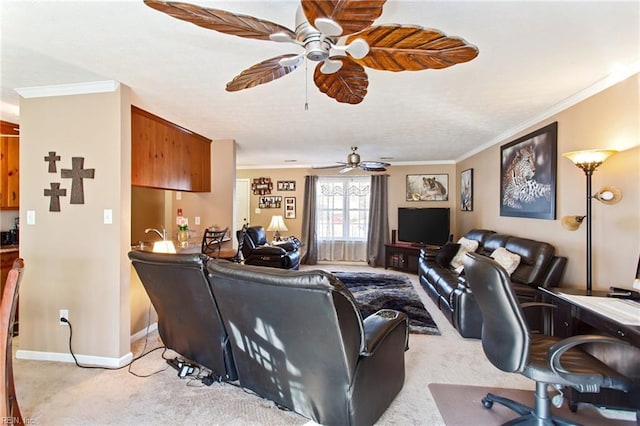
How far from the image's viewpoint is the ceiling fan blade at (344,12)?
3.72 feet

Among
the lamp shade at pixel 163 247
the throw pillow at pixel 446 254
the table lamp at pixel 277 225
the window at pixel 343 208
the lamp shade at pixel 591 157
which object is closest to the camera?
the lamp shade at pixel 591 157

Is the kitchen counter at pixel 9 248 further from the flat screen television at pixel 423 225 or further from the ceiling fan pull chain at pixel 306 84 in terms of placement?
the flat screen television at pixel 423 225

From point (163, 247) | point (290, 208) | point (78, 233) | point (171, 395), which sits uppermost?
point (290, 208)

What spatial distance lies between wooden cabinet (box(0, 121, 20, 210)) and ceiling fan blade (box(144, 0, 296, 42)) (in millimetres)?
3741

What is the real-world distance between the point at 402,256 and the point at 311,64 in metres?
4.98

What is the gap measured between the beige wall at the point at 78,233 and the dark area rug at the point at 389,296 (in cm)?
254

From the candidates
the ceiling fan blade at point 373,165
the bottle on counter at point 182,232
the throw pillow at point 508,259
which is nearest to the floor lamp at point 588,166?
the throw pillow at point 508,259

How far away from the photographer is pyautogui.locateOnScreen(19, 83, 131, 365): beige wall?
105 inches

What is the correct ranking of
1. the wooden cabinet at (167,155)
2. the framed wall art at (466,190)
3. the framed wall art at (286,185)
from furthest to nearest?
1. the framed wall art at (286,185)
2. the framed wall art at (466,190)
3. the wooden cabinet at (167,155)

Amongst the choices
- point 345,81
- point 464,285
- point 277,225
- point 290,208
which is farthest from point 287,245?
point 345,81

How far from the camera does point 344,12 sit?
1.19 m

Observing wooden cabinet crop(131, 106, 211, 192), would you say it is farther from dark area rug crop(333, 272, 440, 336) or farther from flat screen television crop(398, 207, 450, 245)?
flat screen television crop(398, 207, 450, 245)

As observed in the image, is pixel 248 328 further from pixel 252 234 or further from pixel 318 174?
pixel 318 174

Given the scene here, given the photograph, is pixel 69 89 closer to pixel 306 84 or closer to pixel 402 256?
pixel 306 84
